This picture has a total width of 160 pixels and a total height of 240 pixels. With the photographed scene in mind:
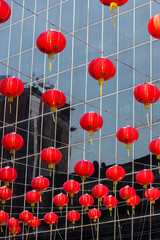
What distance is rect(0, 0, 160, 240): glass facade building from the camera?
19.5 meters

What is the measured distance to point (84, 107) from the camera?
2181cm

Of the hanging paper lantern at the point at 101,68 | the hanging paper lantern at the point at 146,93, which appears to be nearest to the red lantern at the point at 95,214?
the hanging paper lantern at the point at 146,93

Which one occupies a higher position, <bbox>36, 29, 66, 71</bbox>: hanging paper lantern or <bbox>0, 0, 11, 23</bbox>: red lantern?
<bbox>36, 29, 66, 71</bbox>: hanging paper lantern

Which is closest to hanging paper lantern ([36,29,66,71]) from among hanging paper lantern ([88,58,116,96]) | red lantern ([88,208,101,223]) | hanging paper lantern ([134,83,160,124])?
hanging paper lantern ([88,58,116,96])

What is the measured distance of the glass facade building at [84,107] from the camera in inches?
768

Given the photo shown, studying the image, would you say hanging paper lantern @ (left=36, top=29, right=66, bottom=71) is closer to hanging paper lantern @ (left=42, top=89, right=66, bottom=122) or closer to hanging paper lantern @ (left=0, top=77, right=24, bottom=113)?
hanging paper lantern @ (left=0, top=77, right=24, bottom=113)

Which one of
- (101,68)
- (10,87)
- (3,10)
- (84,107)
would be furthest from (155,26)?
(84,107)

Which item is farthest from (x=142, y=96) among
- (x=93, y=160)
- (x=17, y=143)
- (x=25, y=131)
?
(x=25, y=131)

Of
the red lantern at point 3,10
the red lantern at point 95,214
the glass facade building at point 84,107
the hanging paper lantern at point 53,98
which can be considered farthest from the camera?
the glass facade building at point 84,107

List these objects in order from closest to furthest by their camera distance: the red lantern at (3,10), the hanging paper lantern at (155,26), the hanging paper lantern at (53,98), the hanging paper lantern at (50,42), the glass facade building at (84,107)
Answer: the red lantern at (3,10), the hanging paper lantern at (155,26), the hanging paper lantern at (50,42), the hanging paper lantern at (53,98), the glass facade building at (84,107)

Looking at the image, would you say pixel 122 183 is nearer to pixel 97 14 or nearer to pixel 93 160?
pixel 93 160

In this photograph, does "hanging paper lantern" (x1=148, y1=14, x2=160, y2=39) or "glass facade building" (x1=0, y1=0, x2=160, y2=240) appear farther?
"glass facade building" (x1=0, y1=0, x2=160, y2=240)

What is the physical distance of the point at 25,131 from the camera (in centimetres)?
2392

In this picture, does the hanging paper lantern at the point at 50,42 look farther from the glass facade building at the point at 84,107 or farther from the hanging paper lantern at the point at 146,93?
the glass facade building at the point at 84,107
